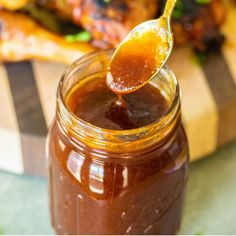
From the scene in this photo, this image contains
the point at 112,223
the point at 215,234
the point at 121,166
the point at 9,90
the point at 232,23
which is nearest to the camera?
the point at 121,166

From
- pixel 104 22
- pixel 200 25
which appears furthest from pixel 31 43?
pixel 200 25

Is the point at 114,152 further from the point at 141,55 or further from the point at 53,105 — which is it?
the point at 53,105

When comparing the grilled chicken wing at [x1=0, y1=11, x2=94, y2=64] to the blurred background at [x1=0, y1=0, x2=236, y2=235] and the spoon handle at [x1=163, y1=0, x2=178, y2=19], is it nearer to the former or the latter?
the blurred background at [x1=0, y1=0, x2=236, y2=235]

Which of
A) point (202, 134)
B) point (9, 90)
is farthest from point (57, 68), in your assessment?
point (202, 134)

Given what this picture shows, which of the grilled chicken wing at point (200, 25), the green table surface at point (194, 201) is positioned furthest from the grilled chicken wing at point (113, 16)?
the green table surface at point (194, 201)

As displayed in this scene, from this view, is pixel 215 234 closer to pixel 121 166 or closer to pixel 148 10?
pixel 121 166

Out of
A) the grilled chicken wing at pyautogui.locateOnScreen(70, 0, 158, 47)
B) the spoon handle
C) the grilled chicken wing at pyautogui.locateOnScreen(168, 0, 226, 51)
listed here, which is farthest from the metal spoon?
the grilled chicken wing at pyautogui.locateOnScreen(168, 0, 226, 51)
